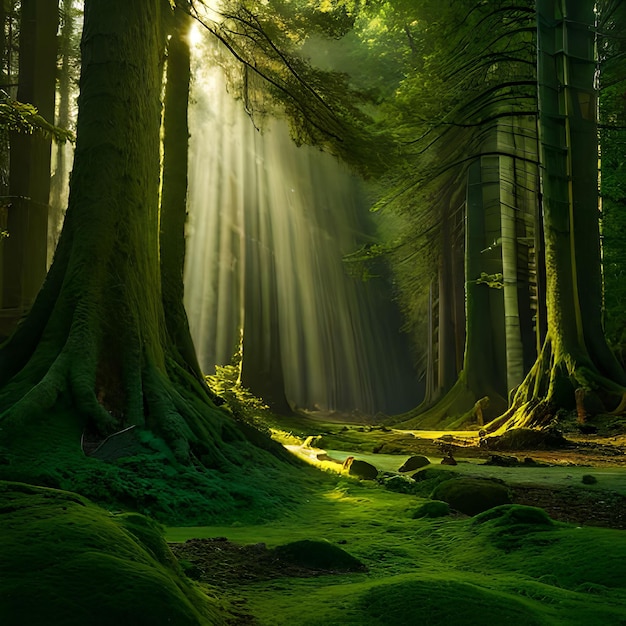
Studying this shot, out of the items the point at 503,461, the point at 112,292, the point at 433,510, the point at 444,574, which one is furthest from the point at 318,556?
the point at 503,461

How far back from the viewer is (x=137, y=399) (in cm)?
542

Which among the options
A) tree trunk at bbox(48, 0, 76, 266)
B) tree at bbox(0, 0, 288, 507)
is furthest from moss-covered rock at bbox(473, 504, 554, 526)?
tree trunk at bbox(48, 0, 76, 266)

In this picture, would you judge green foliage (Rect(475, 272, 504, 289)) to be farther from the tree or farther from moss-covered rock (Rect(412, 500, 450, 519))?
moss-covered rock (Rect(412, 500, 450, 519))

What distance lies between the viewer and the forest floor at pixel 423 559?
7.94ft

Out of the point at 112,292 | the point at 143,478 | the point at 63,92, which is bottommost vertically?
the point at 143,478

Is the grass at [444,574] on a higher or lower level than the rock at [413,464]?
higher

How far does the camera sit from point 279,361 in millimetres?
20109

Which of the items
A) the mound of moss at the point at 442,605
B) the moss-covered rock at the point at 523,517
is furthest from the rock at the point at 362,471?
the mound of moss at the point at 442,605

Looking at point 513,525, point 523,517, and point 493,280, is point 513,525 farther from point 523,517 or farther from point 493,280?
point 493,280

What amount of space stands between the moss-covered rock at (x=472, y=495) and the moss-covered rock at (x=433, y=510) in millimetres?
283

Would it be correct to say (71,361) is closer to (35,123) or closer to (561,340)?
(35,123)

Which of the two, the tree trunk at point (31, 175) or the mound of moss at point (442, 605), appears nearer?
the mound of moss at point (442, 605)

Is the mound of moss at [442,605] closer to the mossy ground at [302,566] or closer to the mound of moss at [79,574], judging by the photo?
the mossy ground at [302,566]

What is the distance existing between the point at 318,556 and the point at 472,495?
2.14m
